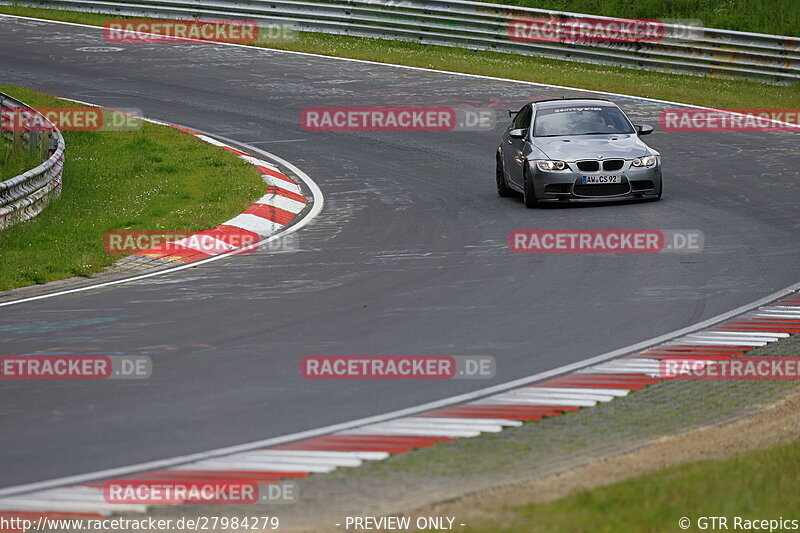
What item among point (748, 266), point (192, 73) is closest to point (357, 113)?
point (192, 73)

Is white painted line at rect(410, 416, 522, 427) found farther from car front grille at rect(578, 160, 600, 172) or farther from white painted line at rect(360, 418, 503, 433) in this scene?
car front grille at rect(578, 160, 600, 172)

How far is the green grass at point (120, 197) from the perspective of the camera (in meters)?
14.4

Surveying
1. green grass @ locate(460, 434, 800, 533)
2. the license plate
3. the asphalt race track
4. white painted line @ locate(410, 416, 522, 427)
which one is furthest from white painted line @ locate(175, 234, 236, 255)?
green grass @ locate(460, 434, 800, 533)

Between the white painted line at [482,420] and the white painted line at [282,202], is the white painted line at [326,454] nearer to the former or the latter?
the white painted line at [482,420]

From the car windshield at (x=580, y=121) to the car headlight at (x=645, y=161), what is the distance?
1.02 meters

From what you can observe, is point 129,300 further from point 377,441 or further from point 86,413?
point 377,441

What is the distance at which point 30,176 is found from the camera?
1689 cm

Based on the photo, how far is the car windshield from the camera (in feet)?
59.6

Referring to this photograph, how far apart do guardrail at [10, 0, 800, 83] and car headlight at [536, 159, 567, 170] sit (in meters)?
13.0

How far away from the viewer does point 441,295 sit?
11.9 m

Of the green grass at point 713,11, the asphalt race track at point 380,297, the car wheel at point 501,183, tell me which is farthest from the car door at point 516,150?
the green grass at point 713,11

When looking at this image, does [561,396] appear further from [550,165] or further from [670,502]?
[550,165]

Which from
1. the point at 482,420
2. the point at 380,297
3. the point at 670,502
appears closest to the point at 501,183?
the point at 380,297

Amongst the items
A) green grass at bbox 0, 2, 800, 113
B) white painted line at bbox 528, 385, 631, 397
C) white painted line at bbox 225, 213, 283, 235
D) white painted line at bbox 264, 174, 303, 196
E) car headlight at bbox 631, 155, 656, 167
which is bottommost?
white painted line at bbox 264, 174, 303, 196
